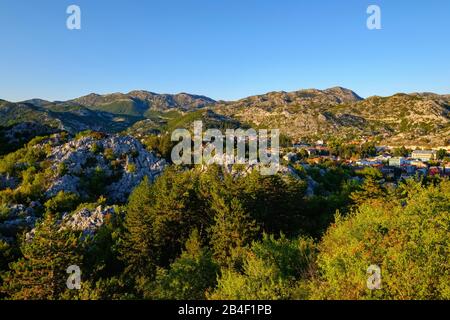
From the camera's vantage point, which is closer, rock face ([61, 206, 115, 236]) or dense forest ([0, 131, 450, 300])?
dense forest ([0, 131, 450, 300])

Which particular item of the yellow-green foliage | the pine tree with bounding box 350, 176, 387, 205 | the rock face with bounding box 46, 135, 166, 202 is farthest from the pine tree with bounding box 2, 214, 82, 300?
the pine tree with bounding box 350, 176, 387, 205

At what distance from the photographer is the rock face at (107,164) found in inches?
2178

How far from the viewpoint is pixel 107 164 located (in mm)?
62281

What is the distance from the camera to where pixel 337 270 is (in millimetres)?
24281

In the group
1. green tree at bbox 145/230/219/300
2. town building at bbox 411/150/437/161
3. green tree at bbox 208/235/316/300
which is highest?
town building at bbox 411/150/437/161

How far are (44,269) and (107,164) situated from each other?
118 feet

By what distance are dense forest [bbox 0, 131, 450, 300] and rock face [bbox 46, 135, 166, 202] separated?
6.44ft

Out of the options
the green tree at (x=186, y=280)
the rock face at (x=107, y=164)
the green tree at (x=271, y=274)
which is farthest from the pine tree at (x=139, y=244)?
the rock face at (x=107, y=164)

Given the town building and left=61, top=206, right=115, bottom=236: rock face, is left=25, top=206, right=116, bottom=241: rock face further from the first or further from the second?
the town building

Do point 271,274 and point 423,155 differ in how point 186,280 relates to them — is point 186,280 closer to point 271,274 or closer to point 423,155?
point 271,274

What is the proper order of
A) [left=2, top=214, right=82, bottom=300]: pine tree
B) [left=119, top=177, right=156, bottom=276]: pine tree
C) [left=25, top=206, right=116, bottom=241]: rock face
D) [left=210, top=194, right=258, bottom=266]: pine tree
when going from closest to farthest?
[left=2, top=214, right=82, bottom=300]: pine tree < [left=119, top=177, right=156, bottom=276]: pine tree < [left=210, top=194, right=258, bottom=266]: pine tree < [left=25, top=206, right=116, bottom=241]: rock face

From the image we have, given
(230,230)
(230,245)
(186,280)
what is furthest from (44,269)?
(230,230)

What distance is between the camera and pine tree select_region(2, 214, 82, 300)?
26438 millimetres
